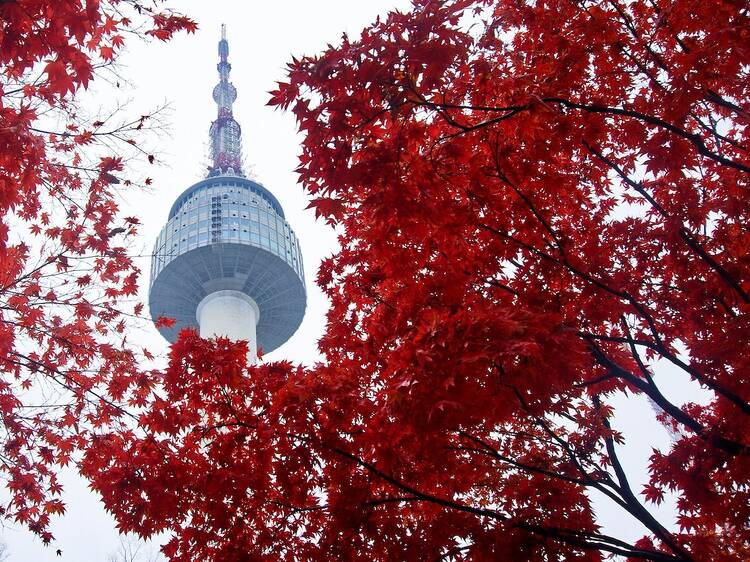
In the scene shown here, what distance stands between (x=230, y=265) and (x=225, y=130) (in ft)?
68.7

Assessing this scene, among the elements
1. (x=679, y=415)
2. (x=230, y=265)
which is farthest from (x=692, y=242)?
(x=230, y=265)

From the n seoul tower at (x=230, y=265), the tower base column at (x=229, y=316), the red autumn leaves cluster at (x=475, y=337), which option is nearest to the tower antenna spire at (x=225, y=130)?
the n seoul tower at (x=230, y=265)

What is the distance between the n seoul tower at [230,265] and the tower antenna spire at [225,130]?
1.98m

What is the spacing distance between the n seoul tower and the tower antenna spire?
77.8 inches

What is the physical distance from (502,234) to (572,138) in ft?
4.56

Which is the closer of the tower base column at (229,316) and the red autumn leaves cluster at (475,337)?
the red autumn leaves cluster at (475,337)

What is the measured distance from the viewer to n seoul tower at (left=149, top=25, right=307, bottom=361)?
47000 mm

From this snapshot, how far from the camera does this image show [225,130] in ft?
203

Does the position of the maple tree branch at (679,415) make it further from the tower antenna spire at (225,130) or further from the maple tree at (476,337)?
the tower antenna spire at (225,130)

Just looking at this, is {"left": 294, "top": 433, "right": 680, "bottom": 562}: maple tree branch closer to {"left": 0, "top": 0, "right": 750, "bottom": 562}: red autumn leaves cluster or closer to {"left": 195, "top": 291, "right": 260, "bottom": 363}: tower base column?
{"left": 0, "top": 0, "right": 750, "bottom": 562}: red autumn leaves cluster

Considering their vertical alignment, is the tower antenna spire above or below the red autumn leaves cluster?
above

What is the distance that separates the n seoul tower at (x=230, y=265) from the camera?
47000mm

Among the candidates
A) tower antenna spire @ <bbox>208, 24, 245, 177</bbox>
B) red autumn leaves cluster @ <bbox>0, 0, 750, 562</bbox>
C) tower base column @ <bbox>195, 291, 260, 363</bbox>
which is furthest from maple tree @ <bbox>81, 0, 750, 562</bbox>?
tower antenna spire @ <bbox>208, 24, 245, 177</bbox>

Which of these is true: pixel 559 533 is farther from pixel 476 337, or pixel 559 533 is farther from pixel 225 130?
pixel 225 130
